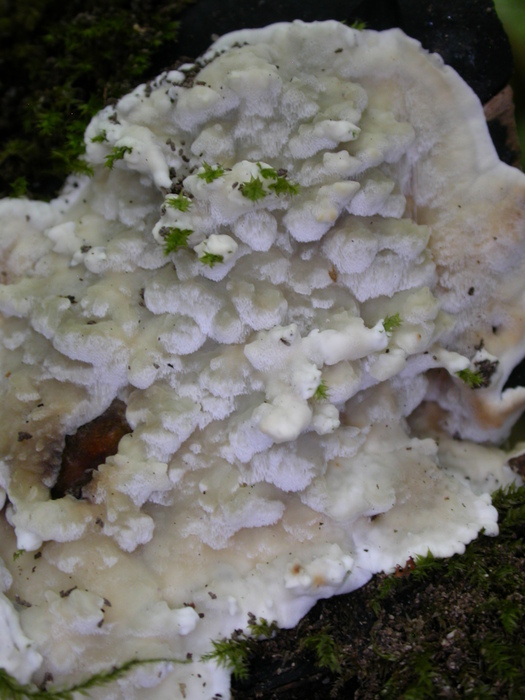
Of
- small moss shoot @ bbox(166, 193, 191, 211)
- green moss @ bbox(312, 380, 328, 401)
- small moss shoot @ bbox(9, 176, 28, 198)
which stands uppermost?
small moss shoot @ bbox(166, 193, 191, 211)

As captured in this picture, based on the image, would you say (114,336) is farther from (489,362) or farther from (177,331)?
(489,362)

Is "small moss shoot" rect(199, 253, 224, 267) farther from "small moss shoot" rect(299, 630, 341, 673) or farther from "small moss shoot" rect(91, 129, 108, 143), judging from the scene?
"small moss shoot" rect(299, 630, 341, 673)

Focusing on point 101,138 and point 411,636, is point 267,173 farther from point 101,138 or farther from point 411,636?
point 411,636

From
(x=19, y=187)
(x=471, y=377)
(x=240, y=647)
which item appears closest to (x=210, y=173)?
(x=19, y=187)

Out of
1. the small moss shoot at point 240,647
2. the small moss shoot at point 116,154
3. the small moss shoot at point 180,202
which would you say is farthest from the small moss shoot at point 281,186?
the small moss shoot at point 240,647

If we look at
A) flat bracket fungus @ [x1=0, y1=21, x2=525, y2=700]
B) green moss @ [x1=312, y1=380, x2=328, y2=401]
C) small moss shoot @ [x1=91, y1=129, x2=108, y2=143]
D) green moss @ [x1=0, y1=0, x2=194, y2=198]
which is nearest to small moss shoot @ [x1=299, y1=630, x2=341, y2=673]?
flat bracket fungus @ [x1=0, y1=21, x2=525, y2=700]

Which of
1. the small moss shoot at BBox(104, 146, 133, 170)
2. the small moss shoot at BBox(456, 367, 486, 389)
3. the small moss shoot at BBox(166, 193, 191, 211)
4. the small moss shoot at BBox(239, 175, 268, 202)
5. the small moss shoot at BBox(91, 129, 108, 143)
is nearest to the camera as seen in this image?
the small moss shoot at BBox(239, 175, 268, 202)

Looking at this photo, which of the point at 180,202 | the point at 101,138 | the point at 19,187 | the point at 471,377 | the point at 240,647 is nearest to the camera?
the point at 180,202
